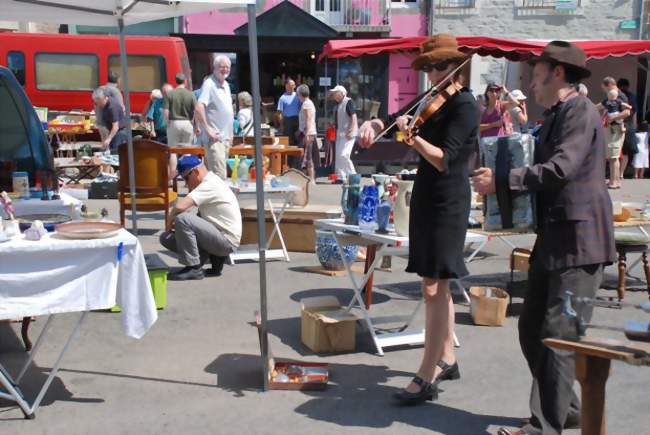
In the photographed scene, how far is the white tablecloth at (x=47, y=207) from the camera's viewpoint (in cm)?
501

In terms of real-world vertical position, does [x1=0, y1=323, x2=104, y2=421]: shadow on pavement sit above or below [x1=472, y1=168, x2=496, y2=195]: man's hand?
below

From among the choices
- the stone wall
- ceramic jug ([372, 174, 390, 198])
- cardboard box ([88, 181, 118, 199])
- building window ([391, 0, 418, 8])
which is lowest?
cardboard box ([88, 181, 118, 199])

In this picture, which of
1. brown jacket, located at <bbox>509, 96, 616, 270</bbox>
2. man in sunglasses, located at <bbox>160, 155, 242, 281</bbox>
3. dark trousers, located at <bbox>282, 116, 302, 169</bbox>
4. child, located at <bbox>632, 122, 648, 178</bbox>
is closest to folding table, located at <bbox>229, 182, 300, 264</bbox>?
man in sunglasses, located at <bbox>160, 155, 242, 281</bbox>

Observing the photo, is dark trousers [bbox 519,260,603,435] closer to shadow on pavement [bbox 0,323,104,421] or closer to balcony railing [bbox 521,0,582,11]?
shadow on pavement [bbox 0,323,104,421]

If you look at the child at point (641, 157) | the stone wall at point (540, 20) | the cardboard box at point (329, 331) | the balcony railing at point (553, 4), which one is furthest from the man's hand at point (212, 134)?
the balcony railing at point (553, 4)

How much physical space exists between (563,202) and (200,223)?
413cm

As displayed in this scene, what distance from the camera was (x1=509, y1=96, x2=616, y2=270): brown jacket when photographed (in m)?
3.23

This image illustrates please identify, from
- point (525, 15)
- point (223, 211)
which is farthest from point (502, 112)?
point (525, 15)

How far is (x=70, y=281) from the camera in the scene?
153 inches

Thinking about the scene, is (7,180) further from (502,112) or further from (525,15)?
(525,15)

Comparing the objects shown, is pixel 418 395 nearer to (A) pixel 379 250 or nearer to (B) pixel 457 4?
(A) pixel 379 250

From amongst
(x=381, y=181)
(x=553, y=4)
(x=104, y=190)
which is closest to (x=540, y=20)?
(x=553, y=4)

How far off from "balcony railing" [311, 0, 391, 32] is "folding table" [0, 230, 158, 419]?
1981cm

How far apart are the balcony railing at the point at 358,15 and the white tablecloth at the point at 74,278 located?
1983 centimetres
